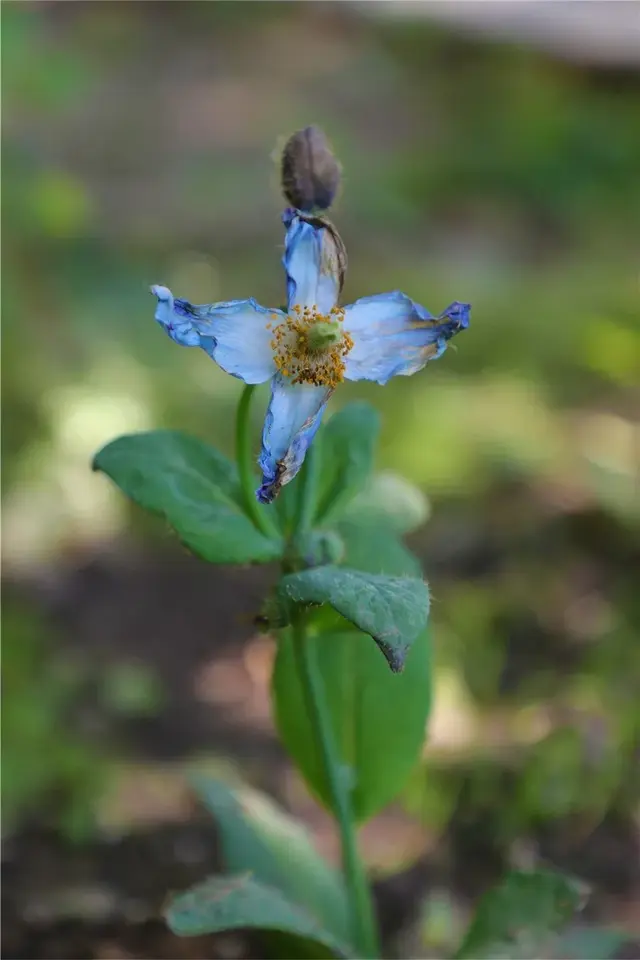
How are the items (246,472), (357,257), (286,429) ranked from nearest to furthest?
(286,429), (246,472), (357,257)

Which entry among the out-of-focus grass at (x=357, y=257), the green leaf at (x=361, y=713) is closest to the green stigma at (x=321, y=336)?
the green leaf at (x=361, y=713)

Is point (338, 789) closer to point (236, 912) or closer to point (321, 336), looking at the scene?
point (236, 912)

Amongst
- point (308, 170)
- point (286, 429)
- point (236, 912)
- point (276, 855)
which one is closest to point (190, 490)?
point (286, 429)

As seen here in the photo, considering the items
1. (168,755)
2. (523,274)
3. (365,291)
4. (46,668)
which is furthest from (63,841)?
(523,274)

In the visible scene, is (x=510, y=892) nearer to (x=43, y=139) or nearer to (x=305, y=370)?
(x=305, y=370)

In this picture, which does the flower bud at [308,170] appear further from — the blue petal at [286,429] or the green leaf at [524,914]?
the green leaf at [524,914]
